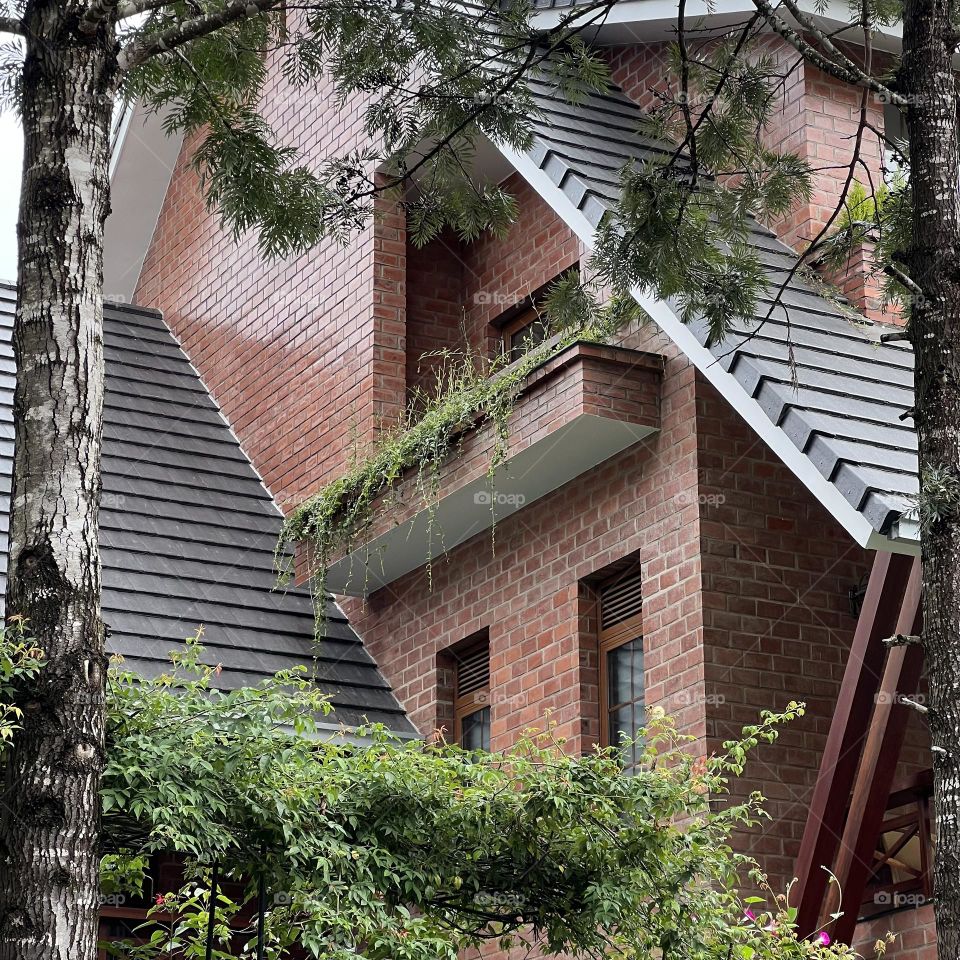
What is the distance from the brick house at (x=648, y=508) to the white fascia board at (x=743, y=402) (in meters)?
0.02

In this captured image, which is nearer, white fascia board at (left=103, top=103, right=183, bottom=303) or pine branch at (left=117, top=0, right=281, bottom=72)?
pine branch at (left=117, top=0, right=281, bottom=72)

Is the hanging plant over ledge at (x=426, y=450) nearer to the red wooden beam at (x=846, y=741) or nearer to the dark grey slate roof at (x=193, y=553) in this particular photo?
the dark grey slate roof at (x=193, y=553)

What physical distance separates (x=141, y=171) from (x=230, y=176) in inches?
411

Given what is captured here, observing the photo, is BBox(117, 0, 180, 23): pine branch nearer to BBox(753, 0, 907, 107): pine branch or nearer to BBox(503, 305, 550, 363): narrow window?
BBox(753, 0, 907, 107): pine branch

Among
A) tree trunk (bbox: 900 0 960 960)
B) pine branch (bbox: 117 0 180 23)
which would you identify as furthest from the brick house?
pine branch (bbox: 117 0 180 23)

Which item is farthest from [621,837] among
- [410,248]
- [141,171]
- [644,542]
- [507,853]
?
[141,171]

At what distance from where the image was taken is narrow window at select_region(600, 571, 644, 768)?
32.0 ft

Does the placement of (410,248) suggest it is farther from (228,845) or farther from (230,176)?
(228,845)

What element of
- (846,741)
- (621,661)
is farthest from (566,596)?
(846,741)

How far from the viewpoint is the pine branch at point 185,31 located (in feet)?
17.7

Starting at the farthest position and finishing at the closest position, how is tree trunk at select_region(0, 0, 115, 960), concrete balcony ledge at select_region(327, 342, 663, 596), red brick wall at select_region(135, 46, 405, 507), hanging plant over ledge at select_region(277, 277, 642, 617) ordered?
red brick wall at select_region(135, 46, 405, 507)
hanging plant over ledge at select_region(277, 277, 642, 617)
concrete balcony ledge at select_region(327, 342, 663, 596)
tree trunk at select_region(0, 0, 115, 960)

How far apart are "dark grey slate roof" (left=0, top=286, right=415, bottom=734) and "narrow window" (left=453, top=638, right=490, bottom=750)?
42cm

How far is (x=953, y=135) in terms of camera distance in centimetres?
527

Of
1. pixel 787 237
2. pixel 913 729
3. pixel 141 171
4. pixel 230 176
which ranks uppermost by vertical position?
pixel 141 171
